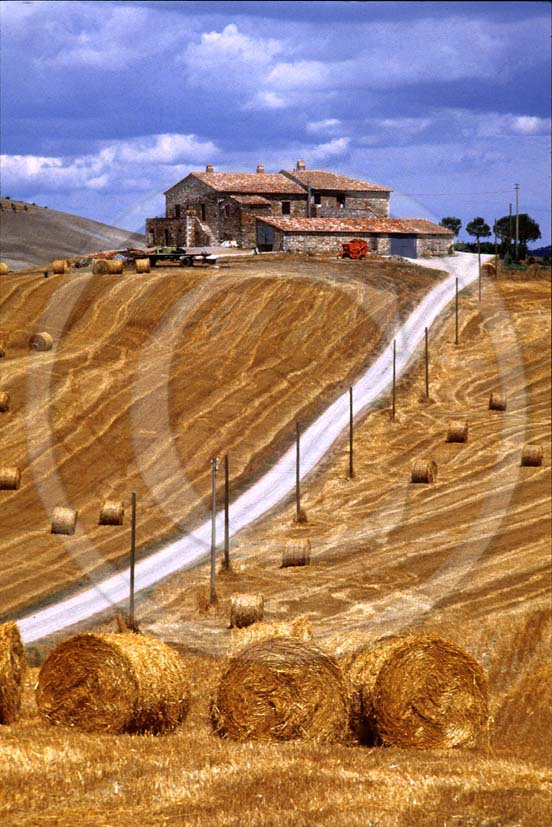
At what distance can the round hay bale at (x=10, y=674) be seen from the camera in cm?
2233

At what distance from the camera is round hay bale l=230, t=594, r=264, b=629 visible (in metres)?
34.2

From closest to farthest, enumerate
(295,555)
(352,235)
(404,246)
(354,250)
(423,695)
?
(423,695)
(295,555)
(354,250)
(352,235)
(404,246)

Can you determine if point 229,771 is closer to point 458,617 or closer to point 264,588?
point 458,617

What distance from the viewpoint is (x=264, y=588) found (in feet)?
131

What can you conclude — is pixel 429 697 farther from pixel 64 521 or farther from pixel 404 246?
pixel 404 246

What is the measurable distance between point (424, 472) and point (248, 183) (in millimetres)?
68128

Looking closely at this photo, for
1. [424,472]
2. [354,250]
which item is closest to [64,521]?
[424,472]

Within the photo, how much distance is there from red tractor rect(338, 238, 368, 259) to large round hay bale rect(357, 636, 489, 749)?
80677 mm

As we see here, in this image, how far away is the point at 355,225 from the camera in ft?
356

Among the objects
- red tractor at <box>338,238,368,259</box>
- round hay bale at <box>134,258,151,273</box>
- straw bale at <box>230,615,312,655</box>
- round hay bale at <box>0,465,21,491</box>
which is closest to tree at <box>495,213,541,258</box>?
red tractor at <box>338,238,368,259</box>

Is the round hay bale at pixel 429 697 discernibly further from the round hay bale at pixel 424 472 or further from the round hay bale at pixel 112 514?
the round hay bale at pixel 424 472

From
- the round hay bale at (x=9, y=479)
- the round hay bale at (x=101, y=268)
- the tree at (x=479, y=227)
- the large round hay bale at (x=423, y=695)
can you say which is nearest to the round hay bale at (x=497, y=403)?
the round hay bale at (x=9, y=479)

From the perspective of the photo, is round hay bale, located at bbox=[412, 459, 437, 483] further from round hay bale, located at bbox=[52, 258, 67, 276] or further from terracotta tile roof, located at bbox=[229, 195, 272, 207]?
terracotta tile roof, located at bbox=[229, 195, 272, 207]

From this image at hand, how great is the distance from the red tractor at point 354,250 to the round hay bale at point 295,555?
6141 cm
